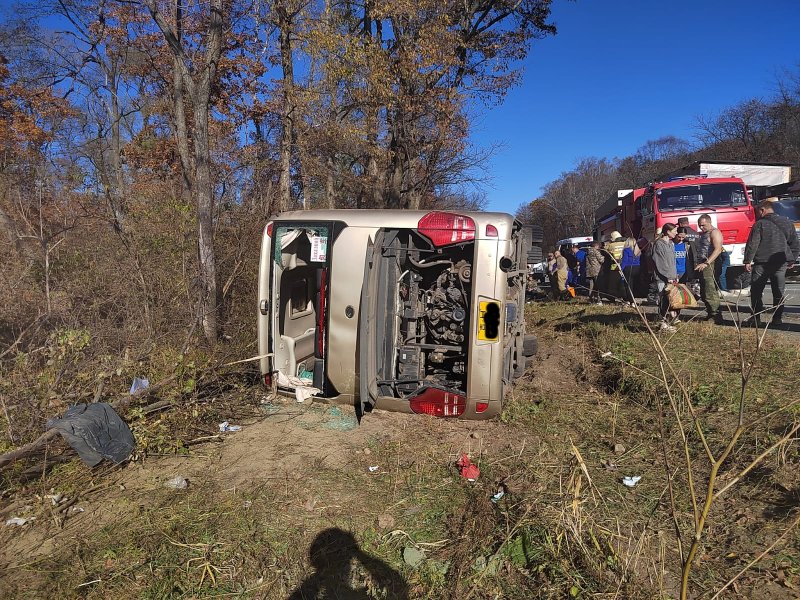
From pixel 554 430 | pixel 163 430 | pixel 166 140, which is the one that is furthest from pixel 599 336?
pixel 166 140

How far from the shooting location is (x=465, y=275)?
4.68m

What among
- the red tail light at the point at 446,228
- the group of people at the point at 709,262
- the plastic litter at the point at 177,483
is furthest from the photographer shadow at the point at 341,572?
the group of people at the point at 709,262

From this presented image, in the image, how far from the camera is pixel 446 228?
4.34 metres

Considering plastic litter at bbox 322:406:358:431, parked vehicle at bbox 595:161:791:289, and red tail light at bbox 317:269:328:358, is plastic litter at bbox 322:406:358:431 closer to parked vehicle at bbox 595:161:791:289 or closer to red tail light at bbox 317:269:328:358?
red tail light at bbox 317:269:328:358

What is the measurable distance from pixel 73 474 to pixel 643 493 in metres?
4.12

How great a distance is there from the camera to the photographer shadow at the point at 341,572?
100 inches

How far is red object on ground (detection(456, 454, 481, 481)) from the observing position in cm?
362

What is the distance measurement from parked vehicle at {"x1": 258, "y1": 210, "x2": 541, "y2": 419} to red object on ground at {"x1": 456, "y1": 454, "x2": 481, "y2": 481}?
23.7 inches

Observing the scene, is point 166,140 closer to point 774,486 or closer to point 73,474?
point 73,474

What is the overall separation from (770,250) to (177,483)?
791cm

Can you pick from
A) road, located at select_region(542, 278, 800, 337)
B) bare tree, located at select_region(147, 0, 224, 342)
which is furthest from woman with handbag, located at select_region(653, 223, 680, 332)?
bare tree, located at select_region(147, 0, 224, 342)

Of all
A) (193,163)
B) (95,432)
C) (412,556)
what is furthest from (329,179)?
(412,556)

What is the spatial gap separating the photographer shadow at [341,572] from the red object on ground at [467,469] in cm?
105

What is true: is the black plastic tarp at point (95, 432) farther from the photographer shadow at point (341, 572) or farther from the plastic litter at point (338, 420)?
the photographer shadow at point (341, 572)
